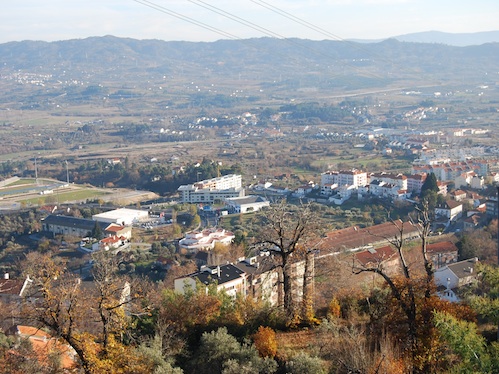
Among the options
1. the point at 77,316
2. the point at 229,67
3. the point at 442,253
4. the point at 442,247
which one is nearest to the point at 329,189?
the point at 442,247

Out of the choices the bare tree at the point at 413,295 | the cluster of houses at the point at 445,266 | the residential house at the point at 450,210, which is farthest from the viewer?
the residential house at the point at 450,210

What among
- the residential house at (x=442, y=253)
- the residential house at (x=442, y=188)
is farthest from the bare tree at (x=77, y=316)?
the residential house at (x=442, y=188)

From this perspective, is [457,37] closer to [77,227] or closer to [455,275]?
[77,227]

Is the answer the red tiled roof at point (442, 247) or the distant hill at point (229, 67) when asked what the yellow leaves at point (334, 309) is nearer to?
the red tiled roof at point (442, 247)

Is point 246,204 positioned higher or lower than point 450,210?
lower

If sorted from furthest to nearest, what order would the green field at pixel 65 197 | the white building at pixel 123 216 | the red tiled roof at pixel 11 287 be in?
the green field at pixel 65 197 < the white building at pixel 123 216 < the red tiled roof at pixel 11 287

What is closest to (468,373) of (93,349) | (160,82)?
(93,349)

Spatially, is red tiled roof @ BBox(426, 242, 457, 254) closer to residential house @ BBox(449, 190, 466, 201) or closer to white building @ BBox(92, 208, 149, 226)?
residential house @ BBox(449, 190, 466, 201)

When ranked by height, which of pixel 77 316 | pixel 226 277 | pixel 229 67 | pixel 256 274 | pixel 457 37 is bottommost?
pixel 226 277

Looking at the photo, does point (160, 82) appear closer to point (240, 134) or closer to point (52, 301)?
point (240, 134)
